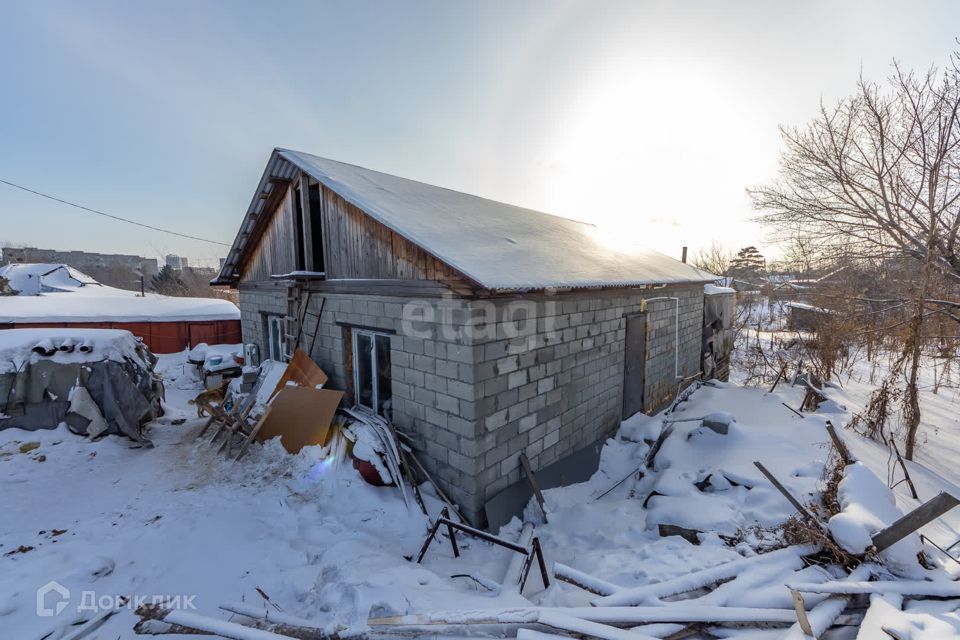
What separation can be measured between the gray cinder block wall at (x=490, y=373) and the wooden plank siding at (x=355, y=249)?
377 mm

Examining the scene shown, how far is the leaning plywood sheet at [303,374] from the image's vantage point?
7.14m

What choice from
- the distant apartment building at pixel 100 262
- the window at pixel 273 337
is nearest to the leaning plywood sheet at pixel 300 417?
the window at pixel 273 337

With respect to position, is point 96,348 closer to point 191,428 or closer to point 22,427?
point 22,427

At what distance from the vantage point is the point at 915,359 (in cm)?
770

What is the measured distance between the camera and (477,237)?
21.2 feet

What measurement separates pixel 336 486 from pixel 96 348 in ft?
19.6

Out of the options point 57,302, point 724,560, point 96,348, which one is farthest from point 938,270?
point 57,302

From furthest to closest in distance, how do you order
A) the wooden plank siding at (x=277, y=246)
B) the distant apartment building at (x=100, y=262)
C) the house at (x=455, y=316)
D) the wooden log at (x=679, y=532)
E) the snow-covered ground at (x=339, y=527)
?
the distant apartment building at (x=100, y=262) < the wooden plank siding at (x=277, y=246) < the house at (x=455, y=316) < the wooden log at (x=679, y=532) < the snow-covered ground at (x=339, y=527)

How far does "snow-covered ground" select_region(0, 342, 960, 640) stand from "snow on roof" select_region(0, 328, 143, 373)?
4.56ft

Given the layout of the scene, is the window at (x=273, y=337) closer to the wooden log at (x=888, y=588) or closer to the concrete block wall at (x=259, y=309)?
the concrete block wall at (x=259, y=309)

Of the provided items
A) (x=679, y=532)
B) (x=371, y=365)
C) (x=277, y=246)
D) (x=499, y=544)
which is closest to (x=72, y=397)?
(x=277, y=246)

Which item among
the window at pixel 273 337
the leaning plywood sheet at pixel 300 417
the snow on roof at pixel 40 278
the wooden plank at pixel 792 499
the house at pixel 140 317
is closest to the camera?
the wooden plank at pixel 792 499

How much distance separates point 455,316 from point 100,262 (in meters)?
80.7

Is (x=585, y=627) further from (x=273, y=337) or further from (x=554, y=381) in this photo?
(x=273, y=337)
